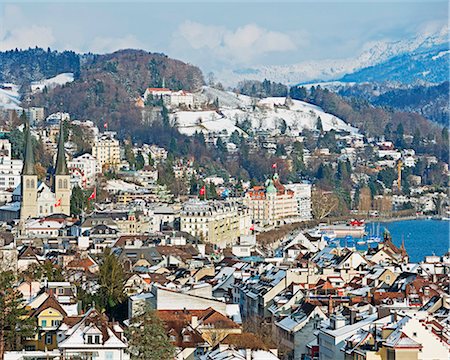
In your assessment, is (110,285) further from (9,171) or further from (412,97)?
(412,97)

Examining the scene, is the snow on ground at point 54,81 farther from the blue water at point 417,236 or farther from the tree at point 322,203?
the blue water at point 417,236

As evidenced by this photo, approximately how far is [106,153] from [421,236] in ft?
45.7

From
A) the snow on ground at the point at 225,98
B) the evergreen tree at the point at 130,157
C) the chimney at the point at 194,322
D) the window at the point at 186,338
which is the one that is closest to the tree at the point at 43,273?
the chimney at the point at 194,322

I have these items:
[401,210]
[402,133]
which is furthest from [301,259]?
[402,133]

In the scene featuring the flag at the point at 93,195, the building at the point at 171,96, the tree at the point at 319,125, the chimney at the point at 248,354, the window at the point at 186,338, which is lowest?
the window at the point at 186,338

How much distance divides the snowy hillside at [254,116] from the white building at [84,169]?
27.2 m

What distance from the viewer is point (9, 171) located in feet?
159

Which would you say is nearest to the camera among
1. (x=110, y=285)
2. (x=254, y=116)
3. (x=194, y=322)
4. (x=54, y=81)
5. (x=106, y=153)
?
(x=194, y=322)

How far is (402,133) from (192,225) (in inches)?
2056

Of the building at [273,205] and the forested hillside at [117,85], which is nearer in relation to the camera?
the building at [273,205]

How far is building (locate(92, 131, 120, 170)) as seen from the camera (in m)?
55.5

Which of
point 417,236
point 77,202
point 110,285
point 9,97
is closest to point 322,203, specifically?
point 417,236

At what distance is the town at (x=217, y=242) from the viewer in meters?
13.9

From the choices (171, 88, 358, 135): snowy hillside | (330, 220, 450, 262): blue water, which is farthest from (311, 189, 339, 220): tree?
(171, 88, 358, 135): snowy hillside
